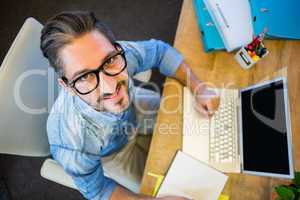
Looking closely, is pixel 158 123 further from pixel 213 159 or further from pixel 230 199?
pixel 230 199

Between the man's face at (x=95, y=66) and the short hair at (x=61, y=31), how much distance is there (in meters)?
0.01

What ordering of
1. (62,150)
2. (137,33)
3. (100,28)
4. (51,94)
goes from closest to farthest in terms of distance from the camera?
(100,28) < (62,150) < (51,94) < (137,33)

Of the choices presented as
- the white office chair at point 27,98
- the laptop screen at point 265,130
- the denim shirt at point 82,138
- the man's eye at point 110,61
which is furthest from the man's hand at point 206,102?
the white office chair at point 27,98

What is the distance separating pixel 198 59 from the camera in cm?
125

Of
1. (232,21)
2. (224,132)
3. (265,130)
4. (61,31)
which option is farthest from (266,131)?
(61,31)

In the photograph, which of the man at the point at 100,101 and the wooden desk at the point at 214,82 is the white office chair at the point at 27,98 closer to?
the man at the point at 100,101

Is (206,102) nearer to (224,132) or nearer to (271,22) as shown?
(224,132)

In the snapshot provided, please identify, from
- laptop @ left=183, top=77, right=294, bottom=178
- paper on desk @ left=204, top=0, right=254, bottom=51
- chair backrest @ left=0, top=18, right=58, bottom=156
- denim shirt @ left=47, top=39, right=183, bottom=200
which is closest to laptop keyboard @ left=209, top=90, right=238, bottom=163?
laptop @ left=183, top=77, right=294, bottom=178

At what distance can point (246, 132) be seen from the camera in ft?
3.57

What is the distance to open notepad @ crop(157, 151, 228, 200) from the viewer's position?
1061 mm

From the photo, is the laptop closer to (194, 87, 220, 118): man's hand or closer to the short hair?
(194, 87, 220, 118): man's hand

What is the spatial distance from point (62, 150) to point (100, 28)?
1.33 feet

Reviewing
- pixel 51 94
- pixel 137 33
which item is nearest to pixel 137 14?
pixel 137 33

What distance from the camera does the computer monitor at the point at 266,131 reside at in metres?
0.96
